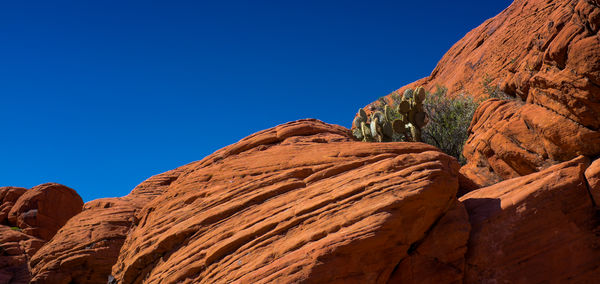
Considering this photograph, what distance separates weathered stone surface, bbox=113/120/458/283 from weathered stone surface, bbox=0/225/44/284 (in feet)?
38.6

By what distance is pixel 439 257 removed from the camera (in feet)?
21.2

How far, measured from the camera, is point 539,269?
20.8 feet

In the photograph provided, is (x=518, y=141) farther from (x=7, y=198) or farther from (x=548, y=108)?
(x=7, y=198)

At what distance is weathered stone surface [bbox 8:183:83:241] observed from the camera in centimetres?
2256

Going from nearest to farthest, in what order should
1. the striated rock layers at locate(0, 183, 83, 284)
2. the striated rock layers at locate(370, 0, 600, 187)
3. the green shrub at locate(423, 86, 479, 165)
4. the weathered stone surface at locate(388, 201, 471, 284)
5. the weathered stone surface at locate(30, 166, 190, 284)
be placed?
the weathered stone surface at locate(388, 201, 471, 284) < the striated rock layers at locate(370, 0, 600, 187) < the weathered stone surface at locate(30, 166, 190, 284) < the green shrub at locate(423, 86, 479, 165) < the striated rock layers at locate(0, 183, 83, 284)

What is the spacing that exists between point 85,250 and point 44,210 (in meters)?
11.8

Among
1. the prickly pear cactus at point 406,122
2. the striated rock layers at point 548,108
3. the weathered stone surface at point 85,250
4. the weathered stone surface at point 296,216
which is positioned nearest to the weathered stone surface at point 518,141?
the striated rock layers at point 548,108

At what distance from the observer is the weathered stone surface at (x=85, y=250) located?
13.4 m

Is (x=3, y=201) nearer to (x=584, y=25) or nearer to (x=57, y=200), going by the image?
(x=57, y=200)

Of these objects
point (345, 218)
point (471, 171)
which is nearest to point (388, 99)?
point (471, 171)

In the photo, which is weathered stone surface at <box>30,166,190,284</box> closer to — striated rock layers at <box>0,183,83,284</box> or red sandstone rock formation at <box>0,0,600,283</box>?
red sandstone rock formation at <box>0,0,600,283</box>

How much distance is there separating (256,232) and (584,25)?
6516 mm

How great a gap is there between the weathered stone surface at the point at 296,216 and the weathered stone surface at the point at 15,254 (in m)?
11.8

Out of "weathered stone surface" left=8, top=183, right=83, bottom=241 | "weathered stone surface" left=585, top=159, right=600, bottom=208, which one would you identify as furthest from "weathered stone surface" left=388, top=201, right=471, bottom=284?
"weathered stone surface" left=8, top=183, right=83, bottom=241
